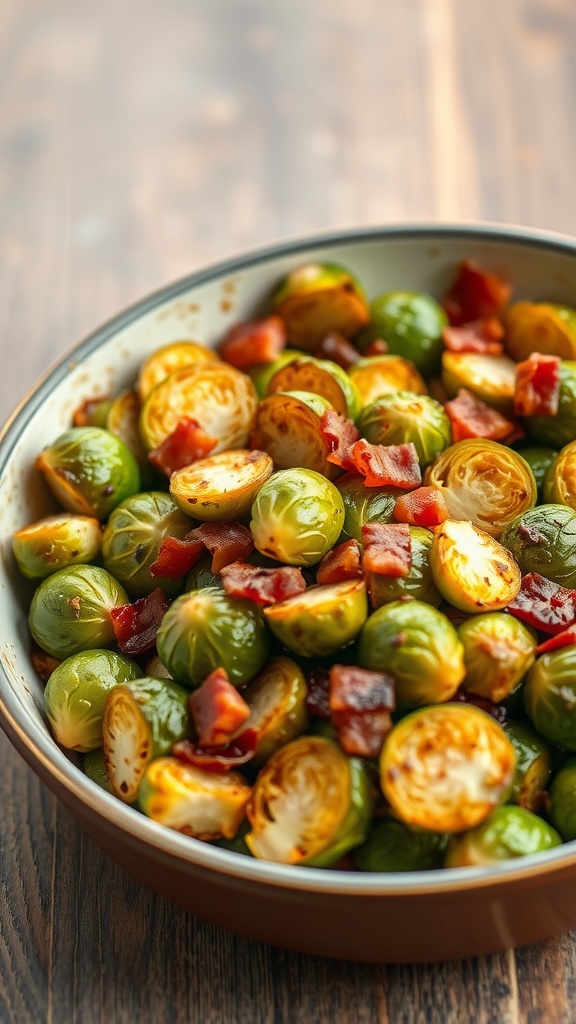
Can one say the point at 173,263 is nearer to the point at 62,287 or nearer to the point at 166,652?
the point at 62,287

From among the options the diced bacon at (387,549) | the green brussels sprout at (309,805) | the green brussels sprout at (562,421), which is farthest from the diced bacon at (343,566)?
the green brussels sprout at (562,421)

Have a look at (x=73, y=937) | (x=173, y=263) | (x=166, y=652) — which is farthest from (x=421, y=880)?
(x=173, y=263)

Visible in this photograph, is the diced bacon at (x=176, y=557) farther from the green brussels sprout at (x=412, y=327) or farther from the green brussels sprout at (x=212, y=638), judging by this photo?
the green brussels sprout at (x=412, y=327)

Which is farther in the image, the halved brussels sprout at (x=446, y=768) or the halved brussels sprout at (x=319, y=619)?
the halved brussels sprout at (x=319, y=619)

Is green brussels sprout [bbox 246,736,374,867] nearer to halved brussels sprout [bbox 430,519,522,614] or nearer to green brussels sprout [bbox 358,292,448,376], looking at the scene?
halved brussels sprout [bbox 430,519,522,614]

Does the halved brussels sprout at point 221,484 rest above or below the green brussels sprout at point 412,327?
below
